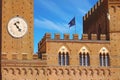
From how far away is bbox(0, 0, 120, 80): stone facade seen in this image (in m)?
41.4

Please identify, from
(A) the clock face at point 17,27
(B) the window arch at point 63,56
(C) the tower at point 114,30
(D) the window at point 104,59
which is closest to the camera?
(A) the clock face at point 17,27

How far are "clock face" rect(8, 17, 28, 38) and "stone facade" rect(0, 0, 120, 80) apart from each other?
1.70 feet

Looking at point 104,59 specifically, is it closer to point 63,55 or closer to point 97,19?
point 63,55

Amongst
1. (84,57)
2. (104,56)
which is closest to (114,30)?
(104,56)

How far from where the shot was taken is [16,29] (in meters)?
42.3

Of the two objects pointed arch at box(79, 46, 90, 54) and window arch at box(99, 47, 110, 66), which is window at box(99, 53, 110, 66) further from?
pointed arch at box(79, 46, 90, 54)

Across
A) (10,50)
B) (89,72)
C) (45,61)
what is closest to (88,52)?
(89,72)

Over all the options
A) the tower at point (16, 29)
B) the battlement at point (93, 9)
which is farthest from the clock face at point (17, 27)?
the battlement at point (93, 9)

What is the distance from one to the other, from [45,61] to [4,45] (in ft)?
14.8

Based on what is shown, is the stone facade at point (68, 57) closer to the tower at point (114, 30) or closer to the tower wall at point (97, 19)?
the tower at point (114, 30)

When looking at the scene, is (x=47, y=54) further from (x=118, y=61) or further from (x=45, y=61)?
(x=118, y=61)

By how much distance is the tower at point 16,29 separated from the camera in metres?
41.9

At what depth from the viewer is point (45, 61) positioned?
41.9 m

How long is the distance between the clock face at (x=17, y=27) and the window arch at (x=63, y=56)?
4.29 m
